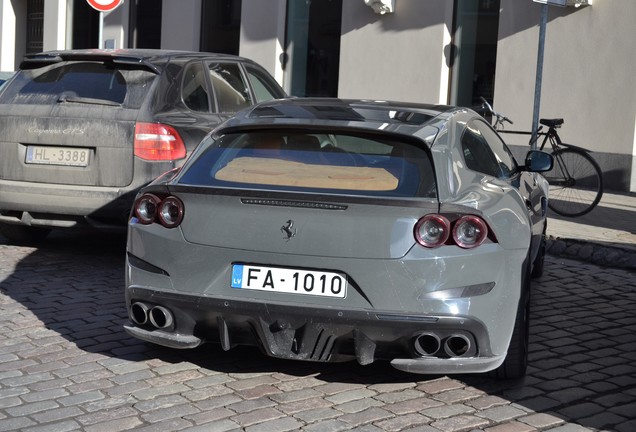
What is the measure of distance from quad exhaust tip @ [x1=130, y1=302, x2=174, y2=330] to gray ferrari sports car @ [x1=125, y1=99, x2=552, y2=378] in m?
0.01

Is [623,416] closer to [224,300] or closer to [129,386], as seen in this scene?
[224,300]

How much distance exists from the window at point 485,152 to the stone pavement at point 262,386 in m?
1.08

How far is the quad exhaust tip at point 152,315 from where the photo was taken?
5363 mm

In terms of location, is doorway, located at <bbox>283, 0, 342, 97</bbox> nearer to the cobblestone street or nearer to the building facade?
the building facade

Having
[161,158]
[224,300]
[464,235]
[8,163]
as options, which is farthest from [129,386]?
[8,163]

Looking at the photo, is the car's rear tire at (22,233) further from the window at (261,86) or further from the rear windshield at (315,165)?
the rear windshield at (315,165)

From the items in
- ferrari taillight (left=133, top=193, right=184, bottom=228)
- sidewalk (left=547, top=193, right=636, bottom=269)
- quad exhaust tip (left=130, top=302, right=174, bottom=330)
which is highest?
ferrari taillight (left=133, top=193, right=184, bottom=228)

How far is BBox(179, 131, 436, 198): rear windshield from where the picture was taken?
5219 mm

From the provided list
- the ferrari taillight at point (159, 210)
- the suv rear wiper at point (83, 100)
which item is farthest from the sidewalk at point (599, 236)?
the ferrari taillight at point (159, 210)

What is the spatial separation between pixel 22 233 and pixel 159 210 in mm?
4411

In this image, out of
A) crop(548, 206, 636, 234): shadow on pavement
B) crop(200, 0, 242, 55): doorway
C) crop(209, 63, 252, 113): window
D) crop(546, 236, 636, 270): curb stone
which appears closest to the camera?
crop(209, 63, 252, 113): window

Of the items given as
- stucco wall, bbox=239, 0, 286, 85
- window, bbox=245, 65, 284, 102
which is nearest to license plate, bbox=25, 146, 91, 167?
window, bbox=245, 65, 284, 102

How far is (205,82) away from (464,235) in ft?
14.9

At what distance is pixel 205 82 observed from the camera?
9.16 m
